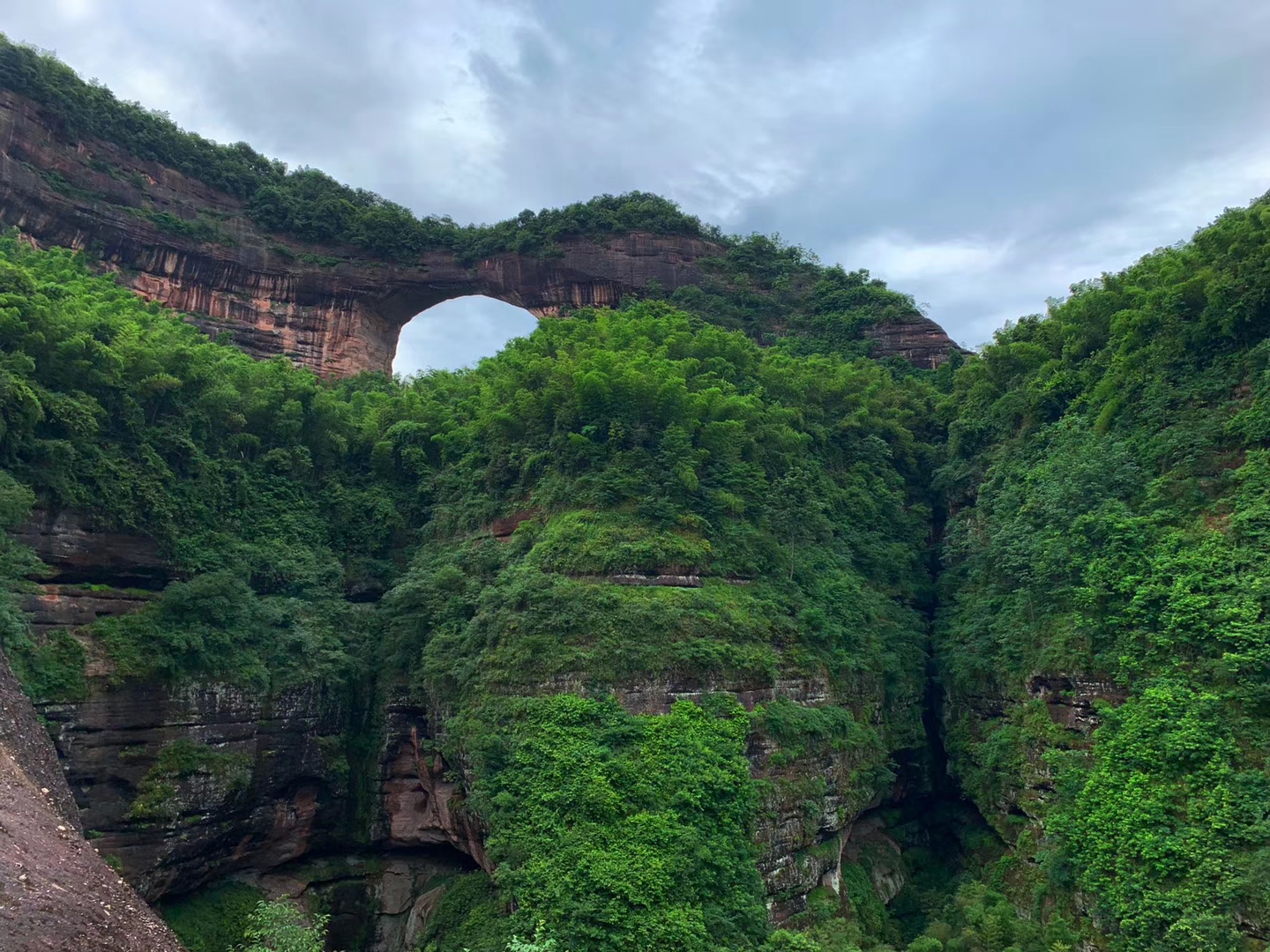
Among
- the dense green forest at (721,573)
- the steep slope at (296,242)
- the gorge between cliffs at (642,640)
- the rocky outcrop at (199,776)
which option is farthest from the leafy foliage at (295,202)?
the rocky outcrop at (199,776)

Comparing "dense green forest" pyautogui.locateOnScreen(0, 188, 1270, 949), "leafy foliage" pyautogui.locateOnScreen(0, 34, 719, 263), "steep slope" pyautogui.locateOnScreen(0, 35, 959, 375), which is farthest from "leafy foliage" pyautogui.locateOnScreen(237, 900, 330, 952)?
"leafy foliage" pyautogui.locateOnScreen(0, 34, 719, 263)

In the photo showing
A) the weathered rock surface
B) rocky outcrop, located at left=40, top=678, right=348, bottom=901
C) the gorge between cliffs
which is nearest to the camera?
the weathered rock surface

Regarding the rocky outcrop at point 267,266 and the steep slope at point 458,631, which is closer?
the steep slope at point 458,631

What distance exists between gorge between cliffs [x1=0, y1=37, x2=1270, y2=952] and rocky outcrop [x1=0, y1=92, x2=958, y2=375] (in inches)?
128

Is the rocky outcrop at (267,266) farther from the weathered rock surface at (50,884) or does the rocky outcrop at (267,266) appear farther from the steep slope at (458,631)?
the weathered rock surface at (50,884)

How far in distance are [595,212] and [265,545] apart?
23988 mm

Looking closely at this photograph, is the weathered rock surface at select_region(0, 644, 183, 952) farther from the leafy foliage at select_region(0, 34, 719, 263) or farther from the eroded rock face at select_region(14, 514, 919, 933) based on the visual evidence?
the leafy foliage at select_region(0, 34, 719, 263)

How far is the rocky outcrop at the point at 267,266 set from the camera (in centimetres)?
2738

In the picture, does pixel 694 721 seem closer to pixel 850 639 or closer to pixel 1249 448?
pixel 850 639

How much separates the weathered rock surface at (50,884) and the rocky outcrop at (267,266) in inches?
962

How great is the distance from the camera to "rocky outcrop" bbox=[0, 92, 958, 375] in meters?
27.4

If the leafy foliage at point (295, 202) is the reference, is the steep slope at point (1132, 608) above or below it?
below

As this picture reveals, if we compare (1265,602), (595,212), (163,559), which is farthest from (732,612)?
(595,212)

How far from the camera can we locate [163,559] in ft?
54.5
